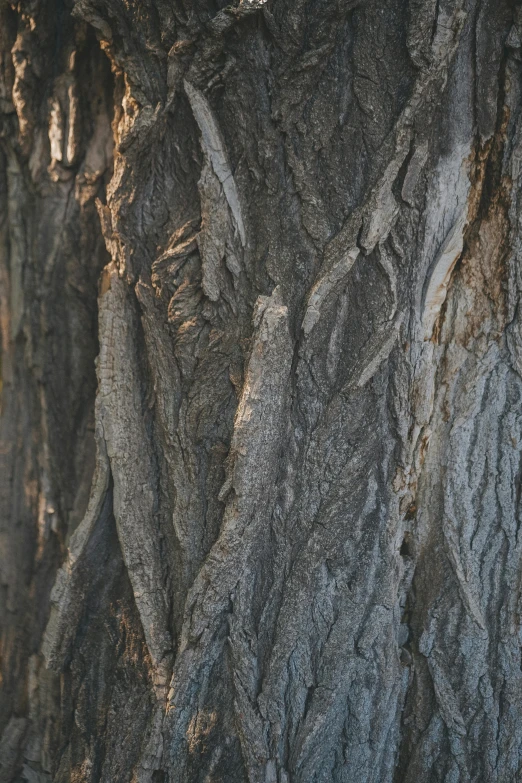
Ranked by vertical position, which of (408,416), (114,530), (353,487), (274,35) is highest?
(274,35)

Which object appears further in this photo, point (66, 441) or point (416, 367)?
point (66, 441)

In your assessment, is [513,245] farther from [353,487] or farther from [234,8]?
[234,8]

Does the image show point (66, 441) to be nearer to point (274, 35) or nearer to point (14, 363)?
point (14, 363)

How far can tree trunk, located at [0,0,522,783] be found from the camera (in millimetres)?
1281

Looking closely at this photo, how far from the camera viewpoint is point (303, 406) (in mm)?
1344

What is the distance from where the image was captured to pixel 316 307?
1300 millimetres

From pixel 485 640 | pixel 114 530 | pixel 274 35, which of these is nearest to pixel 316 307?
pixel 274 35

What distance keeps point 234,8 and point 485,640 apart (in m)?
1.49

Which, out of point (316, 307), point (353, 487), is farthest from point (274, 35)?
point (353, 487)

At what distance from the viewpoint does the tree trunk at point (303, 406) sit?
1281mm

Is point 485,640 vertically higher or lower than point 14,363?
lower

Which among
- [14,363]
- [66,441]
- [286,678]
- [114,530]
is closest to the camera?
[286,678]

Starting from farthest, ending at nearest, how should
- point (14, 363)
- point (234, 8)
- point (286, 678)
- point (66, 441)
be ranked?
point (14, 363) < point (66, 441) < point (286, 678) < point (234, 8)

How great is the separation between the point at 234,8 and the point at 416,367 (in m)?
0.84
